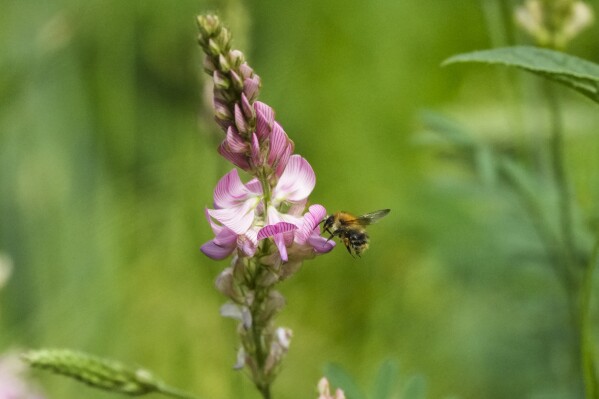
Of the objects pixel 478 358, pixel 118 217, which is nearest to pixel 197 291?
pixel 118 217

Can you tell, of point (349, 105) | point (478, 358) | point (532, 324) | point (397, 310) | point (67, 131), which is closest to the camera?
point (532, 324)

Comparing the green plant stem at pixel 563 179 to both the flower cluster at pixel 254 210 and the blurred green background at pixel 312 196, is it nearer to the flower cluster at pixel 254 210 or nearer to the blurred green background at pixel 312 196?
the blurred green background at pixel 312 196

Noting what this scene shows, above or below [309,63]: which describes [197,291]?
below

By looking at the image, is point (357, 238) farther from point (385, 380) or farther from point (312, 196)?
point (312, 196)

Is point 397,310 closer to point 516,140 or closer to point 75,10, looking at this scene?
point 516,140

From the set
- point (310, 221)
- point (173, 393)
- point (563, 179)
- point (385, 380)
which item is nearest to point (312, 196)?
point (563, 179)

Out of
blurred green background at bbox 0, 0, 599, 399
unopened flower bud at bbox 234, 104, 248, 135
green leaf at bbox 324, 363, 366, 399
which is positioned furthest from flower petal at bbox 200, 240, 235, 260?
blurred green background at bbox 0, 0, 599, 399

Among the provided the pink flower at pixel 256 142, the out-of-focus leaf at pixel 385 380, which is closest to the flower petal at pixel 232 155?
the pink flower at pixel 256 142
